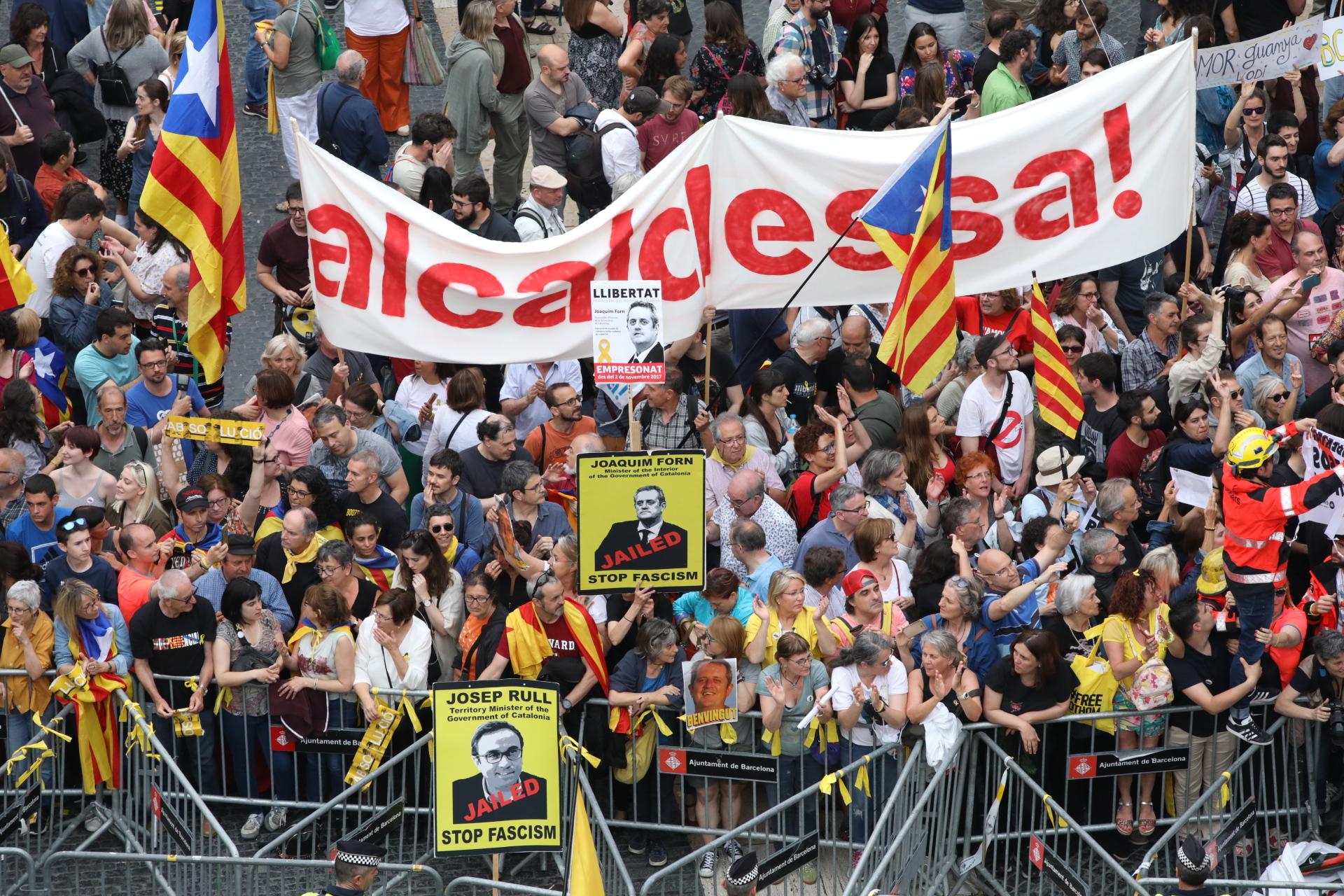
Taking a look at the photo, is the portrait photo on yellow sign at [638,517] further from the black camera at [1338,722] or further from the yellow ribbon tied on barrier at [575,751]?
the black camera at [1338,722]

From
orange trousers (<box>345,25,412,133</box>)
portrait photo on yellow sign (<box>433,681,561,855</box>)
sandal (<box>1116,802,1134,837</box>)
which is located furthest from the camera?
orange trousers (<box>345,25,412,133</box>)

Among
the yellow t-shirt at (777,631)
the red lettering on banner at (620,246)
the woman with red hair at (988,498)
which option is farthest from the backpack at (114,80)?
the yellow t-shirt at (777,631)

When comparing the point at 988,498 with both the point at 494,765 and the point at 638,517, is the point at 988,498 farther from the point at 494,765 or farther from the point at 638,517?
the point at 494,765

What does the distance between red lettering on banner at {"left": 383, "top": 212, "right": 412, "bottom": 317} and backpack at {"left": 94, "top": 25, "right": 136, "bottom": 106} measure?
19.5 ft

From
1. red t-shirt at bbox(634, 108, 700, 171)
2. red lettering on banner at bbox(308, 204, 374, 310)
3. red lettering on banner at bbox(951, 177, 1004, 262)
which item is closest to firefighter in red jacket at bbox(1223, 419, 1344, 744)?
red lettering on banner at bbox(951, 177, 1004, 262)

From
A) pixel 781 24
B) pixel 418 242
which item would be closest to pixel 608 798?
pixel 418 242

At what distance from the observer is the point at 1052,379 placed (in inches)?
496

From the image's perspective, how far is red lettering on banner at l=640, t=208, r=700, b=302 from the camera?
38.3 ft

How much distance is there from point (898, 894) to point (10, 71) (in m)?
9.50

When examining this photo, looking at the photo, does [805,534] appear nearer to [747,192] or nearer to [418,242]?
[747,192]

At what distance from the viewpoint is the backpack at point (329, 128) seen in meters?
15.0

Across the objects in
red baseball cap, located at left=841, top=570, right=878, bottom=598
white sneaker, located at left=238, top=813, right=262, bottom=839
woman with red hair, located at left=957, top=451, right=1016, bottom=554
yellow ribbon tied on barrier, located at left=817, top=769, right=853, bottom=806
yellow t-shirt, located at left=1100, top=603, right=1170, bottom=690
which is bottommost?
white sneaker, located at left=238, top=813, right=262, bottom=839

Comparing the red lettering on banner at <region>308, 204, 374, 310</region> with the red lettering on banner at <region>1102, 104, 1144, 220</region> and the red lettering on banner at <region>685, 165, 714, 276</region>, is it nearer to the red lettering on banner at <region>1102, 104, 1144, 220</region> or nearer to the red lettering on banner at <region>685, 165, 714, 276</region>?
the red lettering on banner at <region>685, 165, 714, 276</region>

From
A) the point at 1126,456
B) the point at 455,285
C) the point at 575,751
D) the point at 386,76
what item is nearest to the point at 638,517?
the point at 575,751
